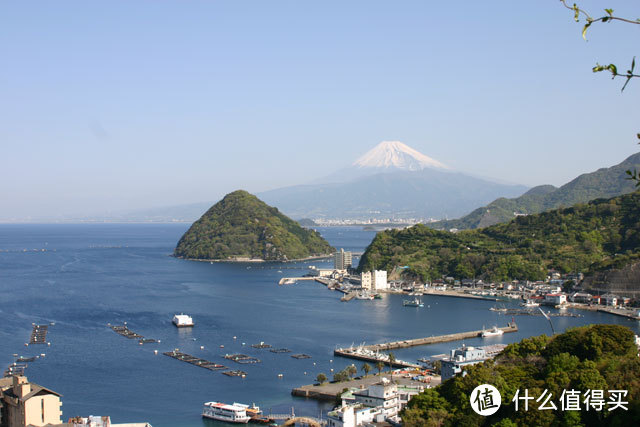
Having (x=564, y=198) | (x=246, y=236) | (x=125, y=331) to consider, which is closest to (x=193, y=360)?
(x=125, y=331)

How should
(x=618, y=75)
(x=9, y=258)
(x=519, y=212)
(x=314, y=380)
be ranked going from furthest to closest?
(x=519, y=212)
(x=9, y=258)
(x=314, y=380)
(x=618, y=75)

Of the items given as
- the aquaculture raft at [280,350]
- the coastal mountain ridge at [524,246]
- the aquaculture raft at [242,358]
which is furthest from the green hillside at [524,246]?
the aquaculture raft at [242,358]

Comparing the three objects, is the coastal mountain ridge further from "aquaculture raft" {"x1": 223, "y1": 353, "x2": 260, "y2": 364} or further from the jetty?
"aquaculture raft" {"x1": 223, "y1": 353, "x2": 260, "y2": 364}

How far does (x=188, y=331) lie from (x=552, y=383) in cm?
1509

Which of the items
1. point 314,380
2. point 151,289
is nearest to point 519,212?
point 151,289

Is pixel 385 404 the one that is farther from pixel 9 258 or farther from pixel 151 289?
pixel 9 258

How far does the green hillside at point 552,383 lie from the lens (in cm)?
887

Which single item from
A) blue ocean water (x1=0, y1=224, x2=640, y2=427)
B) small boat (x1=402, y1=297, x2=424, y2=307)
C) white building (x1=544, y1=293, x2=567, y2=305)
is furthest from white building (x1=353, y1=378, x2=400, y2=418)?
white building (x1=544, y1=293, x2=567, y2=305)

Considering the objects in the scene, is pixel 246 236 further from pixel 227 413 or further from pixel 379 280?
pixel 227 413

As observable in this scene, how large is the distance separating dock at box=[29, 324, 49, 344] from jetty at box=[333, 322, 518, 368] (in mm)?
8530

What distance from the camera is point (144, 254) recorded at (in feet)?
188

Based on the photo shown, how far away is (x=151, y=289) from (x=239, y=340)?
13326 mm

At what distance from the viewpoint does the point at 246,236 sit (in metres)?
57.2

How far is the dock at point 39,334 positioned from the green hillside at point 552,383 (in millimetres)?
13426
